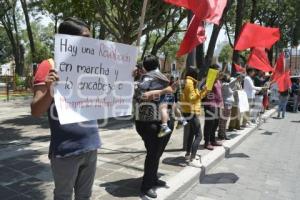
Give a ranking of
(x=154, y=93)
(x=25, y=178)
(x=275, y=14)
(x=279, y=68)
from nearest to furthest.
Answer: (x=154, y=93) < (x=25, y=178) < (x=279, y=68) < (x=275, y=14)

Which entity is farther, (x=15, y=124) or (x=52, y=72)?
(x=15, y=124)

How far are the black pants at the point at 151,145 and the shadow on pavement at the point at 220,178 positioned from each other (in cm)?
155

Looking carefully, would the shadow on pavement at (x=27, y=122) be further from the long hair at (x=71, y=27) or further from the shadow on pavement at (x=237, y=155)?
the long hair at (x=71, y=27)

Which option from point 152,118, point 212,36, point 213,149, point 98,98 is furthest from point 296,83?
point 98,98

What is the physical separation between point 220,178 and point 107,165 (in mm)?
1863

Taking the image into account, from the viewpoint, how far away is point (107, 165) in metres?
6.57

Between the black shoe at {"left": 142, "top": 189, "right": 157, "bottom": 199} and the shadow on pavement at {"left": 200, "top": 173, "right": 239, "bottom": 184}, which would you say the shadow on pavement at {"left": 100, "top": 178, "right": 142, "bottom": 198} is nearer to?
the black shoe at {"left": 142, "top": 189, "right": 157, "bottom": 199}

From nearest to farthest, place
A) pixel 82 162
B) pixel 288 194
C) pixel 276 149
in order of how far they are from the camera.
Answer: pixel 82 162 < pixel 288 194 < pixel 276 149

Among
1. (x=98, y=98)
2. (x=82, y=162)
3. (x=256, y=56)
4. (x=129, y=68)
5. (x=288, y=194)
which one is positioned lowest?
(x=288, y=194)

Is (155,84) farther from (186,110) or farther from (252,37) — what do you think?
(252,37)

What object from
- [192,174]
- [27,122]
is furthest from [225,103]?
[27,122]

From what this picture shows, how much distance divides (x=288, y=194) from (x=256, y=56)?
510 cm

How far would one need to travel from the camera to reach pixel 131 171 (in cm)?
626

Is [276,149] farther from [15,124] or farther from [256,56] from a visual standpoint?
[15,124]
